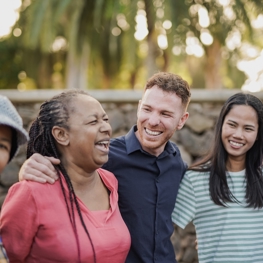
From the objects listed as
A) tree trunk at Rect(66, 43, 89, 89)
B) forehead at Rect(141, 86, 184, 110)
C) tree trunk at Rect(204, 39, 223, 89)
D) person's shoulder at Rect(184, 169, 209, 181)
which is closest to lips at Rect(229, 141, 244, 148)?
person's shoulder at Rect(184, 169, 209, 181)

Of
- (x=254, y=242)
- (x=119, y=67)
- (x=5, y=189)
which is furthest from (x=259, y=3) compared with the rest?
(x=254, y=242)

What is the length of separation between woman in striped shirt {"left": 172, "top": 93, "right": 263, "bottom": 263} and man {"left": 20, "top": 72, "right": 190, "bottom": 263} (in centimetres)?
22

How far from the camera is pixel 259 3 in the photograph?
13469 millimetres

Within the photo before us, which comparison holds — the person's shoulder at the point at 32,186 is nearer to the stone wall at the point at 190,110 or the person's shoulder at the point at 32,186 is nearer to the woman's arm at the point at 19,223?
the woman's arm at the point at 19,223

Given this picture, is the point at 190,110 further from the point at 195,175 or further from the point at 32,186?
the point at 32,186

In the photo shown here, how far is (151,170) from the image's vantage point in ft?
11.4

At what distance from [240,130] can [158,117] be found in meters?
0.65

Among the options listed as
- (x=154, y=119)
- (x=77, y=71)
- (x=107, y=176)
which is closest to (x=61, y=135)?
(x=107, y=176)

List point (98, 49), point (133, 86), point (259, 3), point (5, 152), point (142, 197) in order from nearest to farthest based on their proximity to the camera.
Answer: point (5, 152) → point (142, 197) → point (259, 3) → point (98, 49) → point (133, 86)

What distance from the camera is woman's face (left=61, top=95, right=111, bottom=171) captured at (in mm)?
2885

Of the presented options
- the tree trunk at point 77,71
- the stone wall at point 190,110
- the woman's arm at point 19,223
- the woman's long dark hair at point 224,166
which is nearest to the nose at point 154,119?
the woman's long dark hair at point 224,166

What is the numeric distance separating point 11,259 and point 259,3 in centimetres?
1202

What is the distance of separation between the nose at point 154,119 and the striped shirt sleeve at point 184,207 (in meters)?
0.60

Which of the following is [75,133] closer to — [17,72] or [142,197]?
[142,197]
